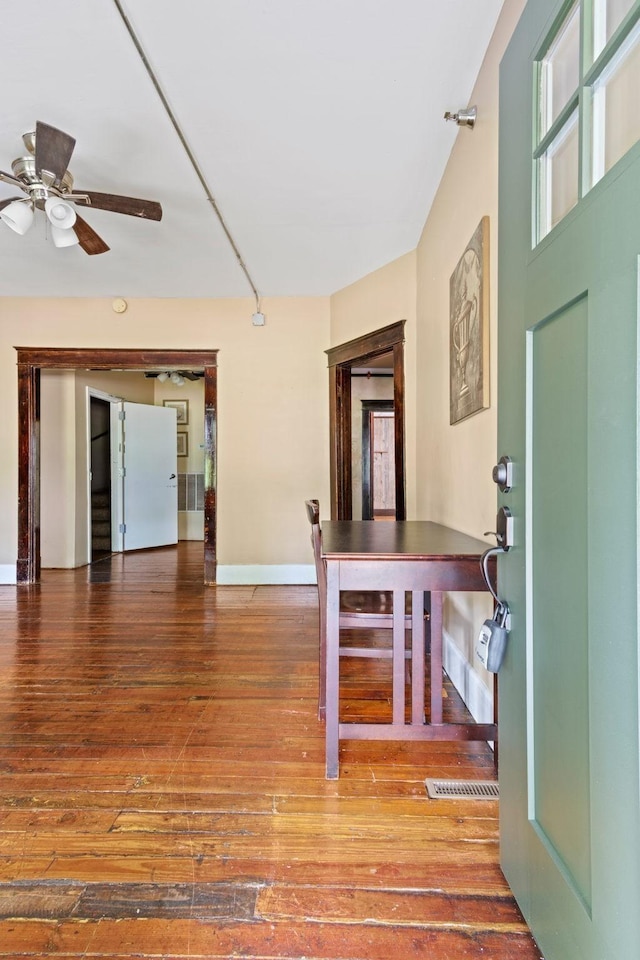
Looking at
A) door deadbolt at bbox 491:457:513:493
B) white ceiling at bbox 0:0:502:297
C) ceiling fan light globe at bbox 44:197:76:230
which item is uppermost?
white ceiling at bbox 0:0:502:297

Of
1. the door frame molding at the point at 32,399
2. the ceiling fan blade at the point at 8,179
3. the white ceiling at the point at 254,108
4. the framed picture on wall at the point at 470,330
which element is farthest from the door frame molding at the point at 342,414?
the ceiling fan blade at the point at 8,179

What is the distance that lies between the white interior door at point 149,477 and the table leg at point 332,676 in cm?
527

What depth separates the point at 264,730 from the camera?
1.93 m

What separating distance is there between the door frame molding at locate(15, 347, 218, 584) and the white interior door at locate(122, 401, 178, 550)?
66.4 inches

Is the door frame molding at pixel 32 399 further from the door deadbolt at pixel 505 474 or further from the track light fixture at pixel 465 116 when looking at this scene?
the door deadbolt at pixel 505 474

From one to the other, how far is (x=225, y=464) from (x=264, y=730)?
2.95m

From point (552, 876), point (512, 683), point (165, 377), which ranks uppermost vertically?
point (165, 377)

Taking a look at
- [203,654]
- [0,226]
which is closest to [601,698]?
[203,654]

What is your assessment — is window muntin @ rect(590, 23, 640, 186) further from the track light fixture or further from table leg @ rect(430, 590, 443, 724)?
the track light fixture

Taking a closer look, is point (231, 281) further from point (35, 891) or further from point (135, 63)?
point (35, 891)

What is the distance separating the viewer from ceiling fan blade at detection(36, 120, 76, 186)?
1.96 meters

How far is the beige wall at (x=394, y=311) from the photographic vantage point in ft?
11.3

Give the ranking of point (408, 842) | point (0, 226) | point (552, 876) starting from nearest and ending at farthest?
point (552, 876)
point (408, 842)
point (0, 226)

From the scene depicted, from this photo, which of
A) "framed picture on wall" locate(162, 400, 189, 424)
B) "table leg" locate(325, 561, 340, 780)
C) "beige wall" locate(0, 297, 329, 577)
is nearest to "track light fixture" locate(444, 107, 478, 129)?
"table leg" locate(325, 561, 340, 780)
